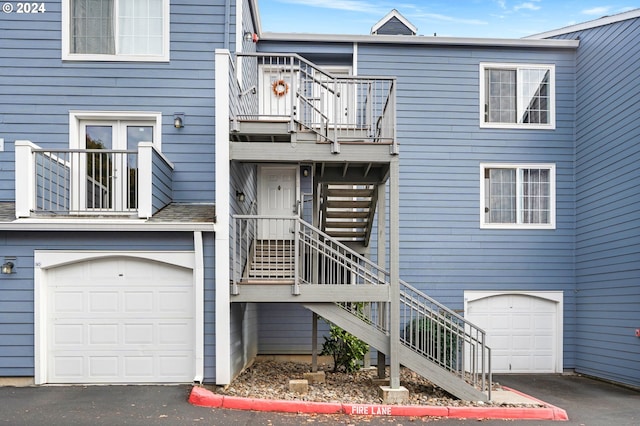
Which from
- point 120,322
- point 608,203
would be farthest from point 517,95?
point 120,322

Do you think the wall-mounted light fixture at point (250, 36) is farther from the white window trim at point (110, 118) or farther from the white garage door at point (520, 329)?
the white garage door at point (520, 329)

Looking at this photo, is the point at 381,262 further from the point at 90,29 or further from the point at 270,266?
the point at 90,29

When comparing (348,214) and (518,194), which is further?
(518,194)

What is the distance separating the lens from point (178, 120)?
9531mm

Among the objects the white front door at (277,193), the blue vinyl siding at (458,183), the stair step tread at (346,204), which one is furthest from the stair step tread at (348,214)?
the blue vinyl siding at (458,183)

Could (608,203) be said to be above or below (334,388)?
above

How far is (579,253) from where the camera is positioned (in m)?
12.1

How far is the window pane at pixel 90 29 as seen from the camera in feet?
31.6

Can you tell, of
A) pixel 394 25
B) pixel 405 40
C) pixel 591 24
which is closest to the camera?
pixel 591 24

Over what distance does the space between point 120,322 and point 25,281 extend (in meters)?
1.60

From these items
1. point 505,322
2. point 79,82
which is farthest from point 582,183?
point 79,82

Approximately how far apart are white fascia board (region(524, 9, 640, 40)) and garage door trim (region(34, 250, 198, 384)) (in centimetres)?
966
